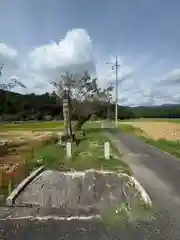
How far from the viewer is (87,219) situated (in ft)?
24.5

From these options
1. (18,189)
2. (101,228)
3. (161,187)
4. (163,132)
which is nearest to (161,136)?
(163,132)

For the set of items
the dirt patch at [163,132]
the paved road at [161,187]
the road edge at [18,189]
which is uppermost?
the road edge at [18,189]

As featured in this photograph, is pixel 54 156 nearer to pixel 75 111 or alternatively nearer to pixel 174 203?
pixel 174 203

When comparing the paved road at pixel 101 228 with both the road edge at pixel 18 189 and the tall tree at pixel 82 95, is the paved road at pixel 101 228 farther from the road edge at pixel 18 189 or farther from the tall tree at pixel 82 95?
the tall tree at pixel 82 95

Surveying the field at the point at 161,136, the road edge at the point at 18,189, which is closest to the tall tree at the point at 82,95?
the field at the point at 161,136

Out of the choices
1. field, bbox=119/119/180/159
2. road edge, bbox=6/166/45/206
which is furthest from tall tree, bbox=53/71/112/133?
road edge, bbox=6/166/45/206

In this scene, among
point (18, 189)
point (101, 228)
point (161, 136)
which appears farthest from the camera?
point (161, 136)

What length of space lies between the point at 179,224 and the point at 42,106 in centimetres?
7950

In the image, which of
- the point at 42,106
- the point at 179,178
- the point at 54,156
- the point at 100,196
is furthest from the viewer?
the point at 42,106

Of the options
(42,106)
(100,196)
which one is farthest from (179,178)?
(42,106)

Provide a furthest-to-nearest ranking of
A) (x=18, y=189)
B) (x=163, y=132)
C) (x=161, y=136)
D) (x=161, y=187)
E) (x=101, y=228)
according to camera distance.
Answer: (x=163, y=132)
(x=161, y=136)
(x=161, y=187)
(x=18, y=189)
(x=101, y=228)

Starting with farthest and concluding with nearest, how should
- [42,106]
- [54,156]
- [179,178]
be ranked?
[42,106]
[54,156]
[179,178]

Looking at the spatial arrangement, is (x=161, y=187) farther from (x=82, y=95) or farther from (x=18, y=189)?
(x=82, y=95)

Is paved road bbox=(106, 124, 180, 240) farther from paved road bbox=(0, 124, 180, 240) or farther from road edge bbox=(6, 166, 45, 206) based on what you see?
road edge bbox=(6, 166, 45, 206)
